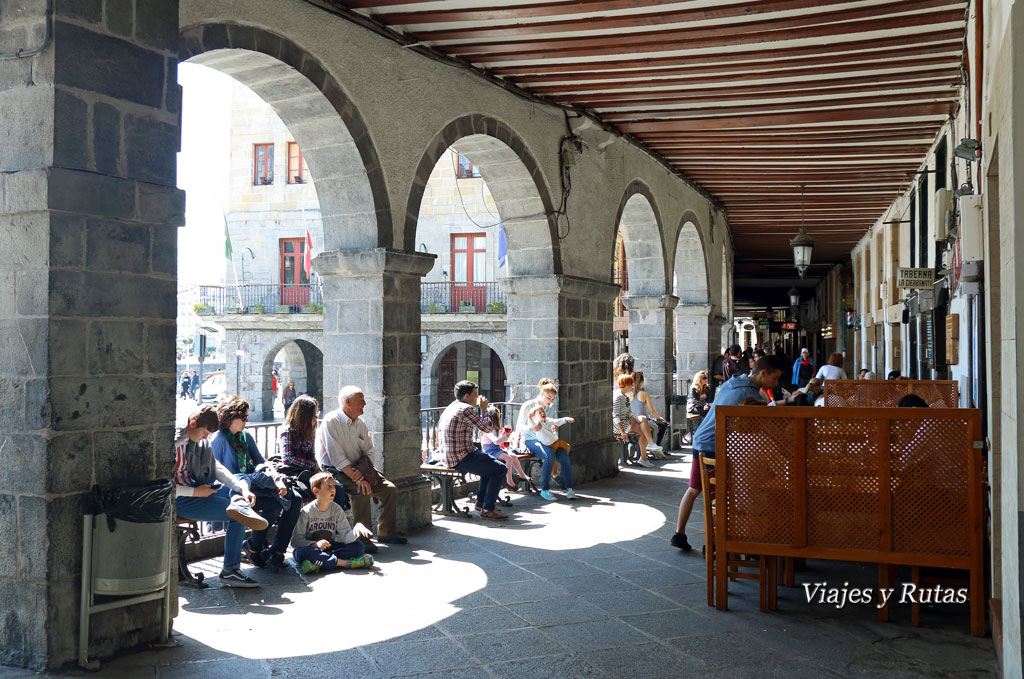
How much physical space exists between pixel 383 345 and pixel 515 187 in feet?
8.55

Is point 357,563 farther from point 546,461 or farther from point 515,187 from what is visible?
point 515,187

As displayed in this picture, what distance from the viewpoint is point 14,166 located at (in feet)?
11.4

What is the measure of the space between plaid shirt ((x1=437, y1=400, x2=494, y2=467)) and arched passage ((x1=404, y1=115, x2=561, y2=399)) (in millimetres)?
1657

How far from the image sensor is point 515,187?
7906mm

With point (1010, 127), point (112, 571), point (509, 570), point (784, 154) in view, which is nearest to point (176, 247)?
point (112, 571)

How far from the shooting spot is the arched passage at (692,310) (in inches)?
530

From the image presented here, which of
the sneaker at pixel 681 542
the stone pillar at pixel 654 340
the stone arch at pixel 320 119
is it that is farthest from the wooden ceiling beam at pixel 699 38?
the stone pillar at pixel 654 340

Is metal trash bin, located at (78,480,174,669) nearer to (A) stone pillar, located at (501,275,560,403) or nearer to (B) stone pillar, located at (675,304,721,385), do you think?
(A) stone pillar, located at (501,275,560,403)

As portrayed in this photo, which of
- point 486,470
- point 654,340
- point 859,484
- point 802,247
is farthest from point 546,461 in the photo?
point 802,247

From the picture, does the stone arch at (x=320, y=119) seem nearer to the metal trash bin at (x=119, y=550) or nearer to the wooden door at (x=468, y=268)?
the metal trash bin at (x=119, y=550)

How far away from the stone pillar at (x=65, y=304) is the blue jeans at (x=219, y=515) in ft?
2.99

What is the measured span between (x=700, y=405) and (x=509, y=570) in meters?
6.59

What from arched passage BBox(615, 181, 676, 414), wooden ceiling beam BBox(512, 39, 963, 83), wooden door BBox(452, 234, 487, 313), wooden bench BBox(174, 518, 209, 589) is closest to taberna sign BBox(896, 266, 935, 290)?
wooden ceiling beam BBox(512, 39, 963, 83)

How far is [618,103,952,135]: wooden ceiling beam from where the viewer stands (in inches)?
311
